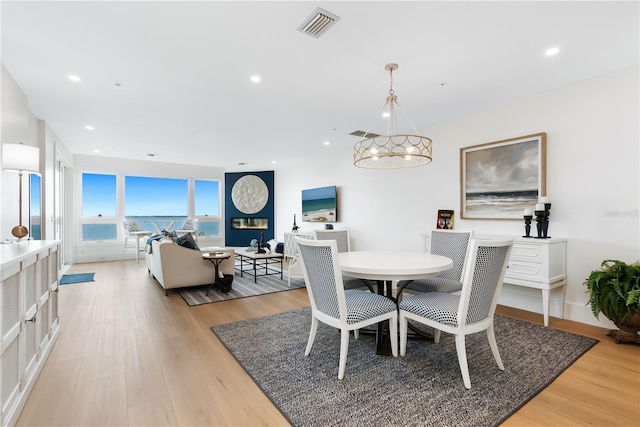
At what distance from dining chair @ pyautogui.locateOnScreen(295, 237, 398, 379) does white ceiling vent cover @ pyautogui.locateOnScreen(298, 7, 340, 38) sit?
1520mm

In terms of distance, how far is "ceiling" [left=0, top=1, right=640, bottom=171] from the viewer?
6.58 ft

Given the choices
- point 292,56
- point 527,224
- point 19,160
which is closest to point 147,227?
point 19,160

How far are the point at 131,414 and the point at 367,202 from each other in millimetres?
4546

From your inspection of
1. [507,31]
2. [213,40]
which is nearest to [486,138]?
[507,31]

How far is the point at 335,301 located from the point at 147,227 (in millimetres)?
7631

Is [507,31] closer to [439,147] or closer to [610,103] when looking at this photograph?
[610,103]

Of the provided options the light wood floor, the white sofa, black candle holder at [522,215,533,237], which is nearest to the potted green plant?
the light wood floor

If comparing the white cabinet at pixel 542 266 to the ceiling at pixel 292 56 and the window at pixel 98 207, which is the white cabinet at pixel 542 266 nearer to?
the ceiling at pixel 292 56

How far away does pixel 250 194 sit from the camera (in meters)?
8.81

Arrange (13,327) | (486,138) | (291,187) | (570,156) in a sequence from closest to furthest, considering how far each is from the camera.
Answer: (13,327)
(570,156)
(486,138)
(291,187)

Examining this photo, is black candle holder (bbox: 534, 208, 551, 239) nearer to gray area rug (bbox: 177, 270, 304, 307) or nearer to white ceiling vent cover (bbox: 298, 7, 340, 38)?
white ceiling vent cover (bbox: 298, 7, 340, 38)

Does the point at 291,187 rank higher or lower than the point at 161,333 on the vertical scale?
higher

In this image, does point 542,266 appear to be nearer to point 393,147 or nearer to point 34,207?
point 393,147

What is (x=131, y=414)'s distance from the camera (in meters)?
1.70
